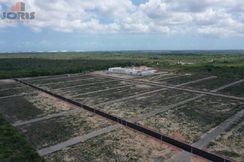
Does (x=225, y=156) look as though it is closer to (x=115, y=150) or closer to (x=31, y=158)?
(x=115, y=150)

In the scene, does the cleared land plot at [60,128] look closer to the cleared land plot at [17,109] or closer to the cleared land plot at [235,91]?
the cleared land plot at [17,109]

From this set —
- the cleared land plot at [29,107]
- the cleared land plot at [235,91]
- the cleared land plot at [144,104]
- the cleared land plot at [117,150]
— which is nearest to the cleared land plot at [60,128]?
the cleared land plot at [117,150]

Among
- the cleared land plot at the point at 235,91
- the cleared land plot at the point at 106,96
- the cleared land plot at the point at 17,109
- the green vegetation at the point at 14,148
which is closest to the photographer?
the green vegetation at the point at 14,148

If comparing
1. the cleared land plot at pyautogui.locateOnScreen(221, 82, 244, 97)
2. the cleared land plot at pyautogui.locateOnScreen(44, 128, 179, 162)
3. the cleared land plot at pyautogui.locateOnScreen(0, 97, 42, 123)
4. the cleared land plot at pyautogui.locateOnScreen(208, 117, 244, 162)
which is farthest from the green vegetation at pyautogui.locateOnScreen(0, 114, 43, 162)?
the cleared land plot at pyautogui.locateOnScreen(221, 82, 244, 97)

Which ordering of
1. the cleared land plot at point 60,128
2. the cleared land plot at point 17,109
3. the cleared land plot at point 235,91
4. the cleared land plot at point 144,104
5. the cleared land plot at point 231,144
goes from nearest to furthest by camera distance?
1. the cleared land plot at point 231,144
2. the cleared land plot at point 60,128
3. the cleared land plot at point 17,109
4. the cleared land plot at point 144,104
5. the cleared land plot at point 235,91

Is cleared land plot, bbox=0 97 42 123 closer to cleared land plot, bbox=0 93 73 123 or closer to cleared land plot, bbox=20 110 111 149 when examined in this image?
cleared land plot, bbox=0 93 73 123

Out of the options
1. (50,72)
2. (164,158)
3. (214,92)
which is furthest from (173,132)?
(50,72)

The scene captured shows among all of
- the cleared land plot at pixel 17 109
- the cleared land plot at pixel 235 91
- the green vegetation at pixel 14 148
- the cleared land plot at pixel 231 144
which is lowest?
the cleared land plot at pixel 17 109
